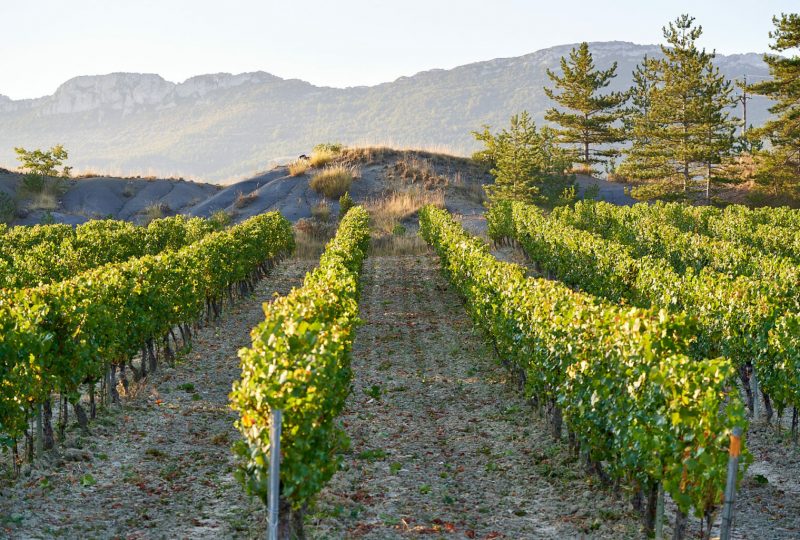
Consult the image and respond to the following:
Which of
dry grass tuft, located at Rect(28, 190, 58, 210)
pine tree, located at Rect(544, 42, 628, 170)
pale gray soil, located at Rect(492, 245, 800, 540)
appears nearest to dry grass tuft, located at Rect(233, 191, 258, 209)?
dry grass tuft, located at Rect(28, 190, 58, 210)

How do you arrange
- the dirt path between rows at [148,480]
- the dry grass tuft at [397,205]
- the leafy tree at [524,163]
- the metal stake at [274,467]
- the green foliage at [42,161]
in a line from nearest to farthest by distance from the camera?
the metal stake at [274,467]
the dirt path between rows at [148,480]
the dry grass tuft at [397,205]
the leafy tree at [524,163]
the green foliage at [42,161]

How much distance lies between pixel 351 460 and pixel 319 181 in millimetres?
45754

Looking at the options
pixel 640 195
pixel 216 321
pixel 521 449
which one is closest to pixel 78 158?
pixel 640 195

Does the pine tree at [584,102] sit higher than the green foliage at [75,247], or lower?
higher

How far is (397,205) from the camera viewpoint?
49812 millimetres

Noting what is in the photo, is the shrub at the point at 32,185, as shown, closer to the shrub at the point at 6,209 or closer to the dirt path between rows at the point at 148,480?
the shrub at the point at 6,209

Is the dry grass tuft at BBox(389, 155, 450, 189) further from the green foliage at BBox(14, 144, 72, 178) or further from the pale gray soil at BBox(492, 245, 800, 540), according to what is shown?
the pale gray soil at BBox(492, 245, 800, 540)

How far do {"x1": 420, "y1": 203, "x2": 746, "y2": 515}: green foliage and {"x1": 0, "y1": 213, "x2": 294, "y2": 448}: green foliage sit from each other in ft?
22.1

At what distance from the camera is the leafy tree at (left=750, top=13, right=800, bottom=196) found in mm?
40188

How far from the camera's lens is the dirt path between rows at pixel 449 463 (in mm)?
8477

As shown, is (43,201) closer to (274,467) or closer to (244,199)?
(244,199)

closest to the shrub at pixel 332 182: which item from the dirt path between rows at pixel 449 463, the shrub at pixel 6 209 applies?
the shrub at pixel 6 209

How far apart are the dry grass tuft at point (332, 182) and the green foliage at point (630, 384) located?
4155 cm

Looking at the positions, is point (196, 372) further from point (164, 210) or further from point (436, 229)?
point (164, 210)
